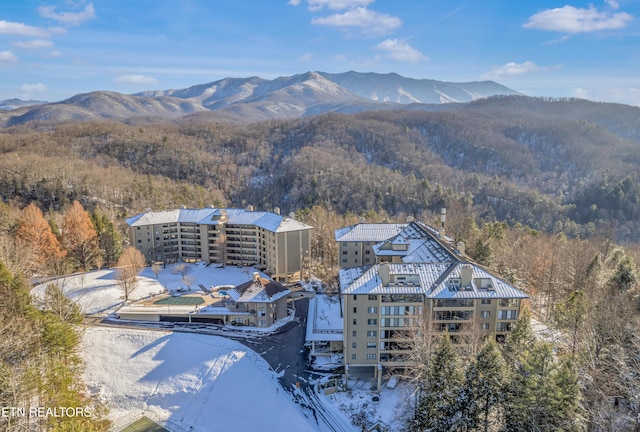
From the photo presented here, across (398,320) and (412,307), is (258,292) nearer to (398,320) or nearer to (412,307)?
(398,320)

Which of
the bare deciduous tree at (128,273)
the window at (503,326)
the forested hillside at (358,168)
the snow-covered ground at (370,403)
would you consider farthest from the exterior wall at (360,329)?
the forested hillside at (358,168)

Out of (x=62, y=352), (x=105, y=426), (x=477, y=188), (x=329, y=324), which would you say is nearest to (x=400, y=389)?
(x=329, y=324)

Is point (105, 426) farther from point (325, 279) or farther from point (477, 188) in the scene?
point (477, 188)

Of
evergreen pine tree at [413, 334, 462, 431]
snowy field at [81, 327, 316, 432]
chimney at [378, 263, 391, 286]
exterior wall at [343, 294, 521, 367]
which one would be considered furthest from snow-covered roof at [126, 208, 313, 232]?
evergreen pine tree at [413, 334, 462, 431]

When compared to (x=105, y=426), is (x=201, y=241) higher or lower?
higher

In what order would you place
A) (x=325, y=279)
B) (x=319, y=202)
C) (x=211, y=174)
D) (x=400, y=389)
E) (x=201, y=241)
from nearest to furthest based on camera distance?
(x=400, y=389), (x=325, y=279), (x=201, y=241), (x=319, y=202), (x=211, y=174)

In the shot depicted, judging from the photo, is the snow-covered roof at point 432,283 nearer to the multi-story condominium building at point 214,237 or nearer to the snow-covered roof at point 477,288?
the snow-covered roof at point 477,288

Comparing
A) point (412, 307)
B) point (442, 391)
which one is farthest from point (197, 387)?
point (442, 391)
